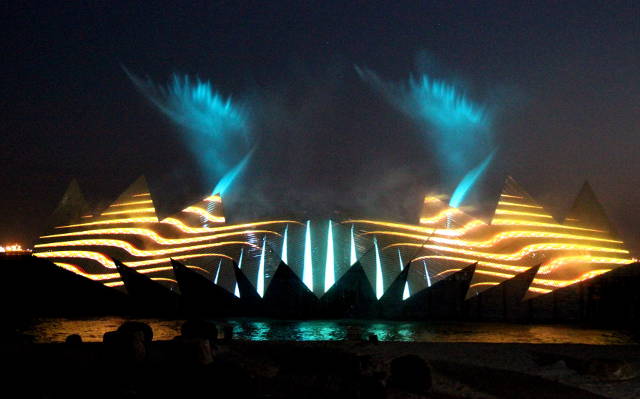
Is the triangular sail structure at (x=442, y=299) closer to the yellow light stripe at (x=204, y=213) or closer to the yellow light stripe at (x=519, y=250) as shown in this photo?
the yellow light stripe at (x=519, y=250)

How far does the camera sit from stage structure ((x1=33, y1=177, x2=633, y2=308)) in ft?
55.0

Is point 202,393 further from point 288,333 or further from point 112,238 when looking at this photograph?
point 112,238

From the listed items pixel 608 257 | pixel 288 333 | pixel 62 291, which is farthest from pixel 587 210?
pixel 62 291

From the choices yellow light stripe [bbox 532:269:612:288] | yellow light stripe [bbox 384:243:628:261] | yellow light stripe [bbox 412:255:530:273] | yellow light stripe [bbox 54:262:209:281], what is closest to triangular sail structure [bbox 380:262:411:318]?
yellow light stripe [bbox 412:255:530:273]

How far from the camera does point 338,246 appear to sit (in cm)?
1827

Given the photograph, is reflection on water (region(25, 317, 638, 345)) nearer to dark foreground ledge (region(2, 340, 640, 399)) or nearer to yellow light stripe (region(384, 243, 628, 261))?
yellow light stripe (region(384, 243, 628, 261))

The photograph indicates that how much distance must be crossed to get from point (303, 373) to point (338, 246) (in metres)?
10.1

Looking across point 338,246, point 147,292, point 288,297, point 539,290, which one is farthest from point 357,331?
point 147,292

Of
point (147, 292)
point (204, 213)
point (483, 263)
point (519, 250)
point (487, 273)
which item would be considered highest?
point (204, 213)

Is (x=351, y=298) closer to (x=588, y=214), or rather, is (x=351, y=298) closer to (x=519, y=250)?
(x=519, y=250)

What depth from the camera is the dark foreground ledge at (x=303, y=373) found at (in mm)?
6945

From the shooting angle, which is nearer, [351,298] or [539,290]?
[351,298]

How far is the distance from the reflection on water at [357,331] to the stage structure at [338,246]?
95 centimetres

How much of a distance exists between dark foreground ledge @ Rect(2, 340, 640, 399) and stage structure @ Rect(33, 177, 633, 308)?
6.20 m
